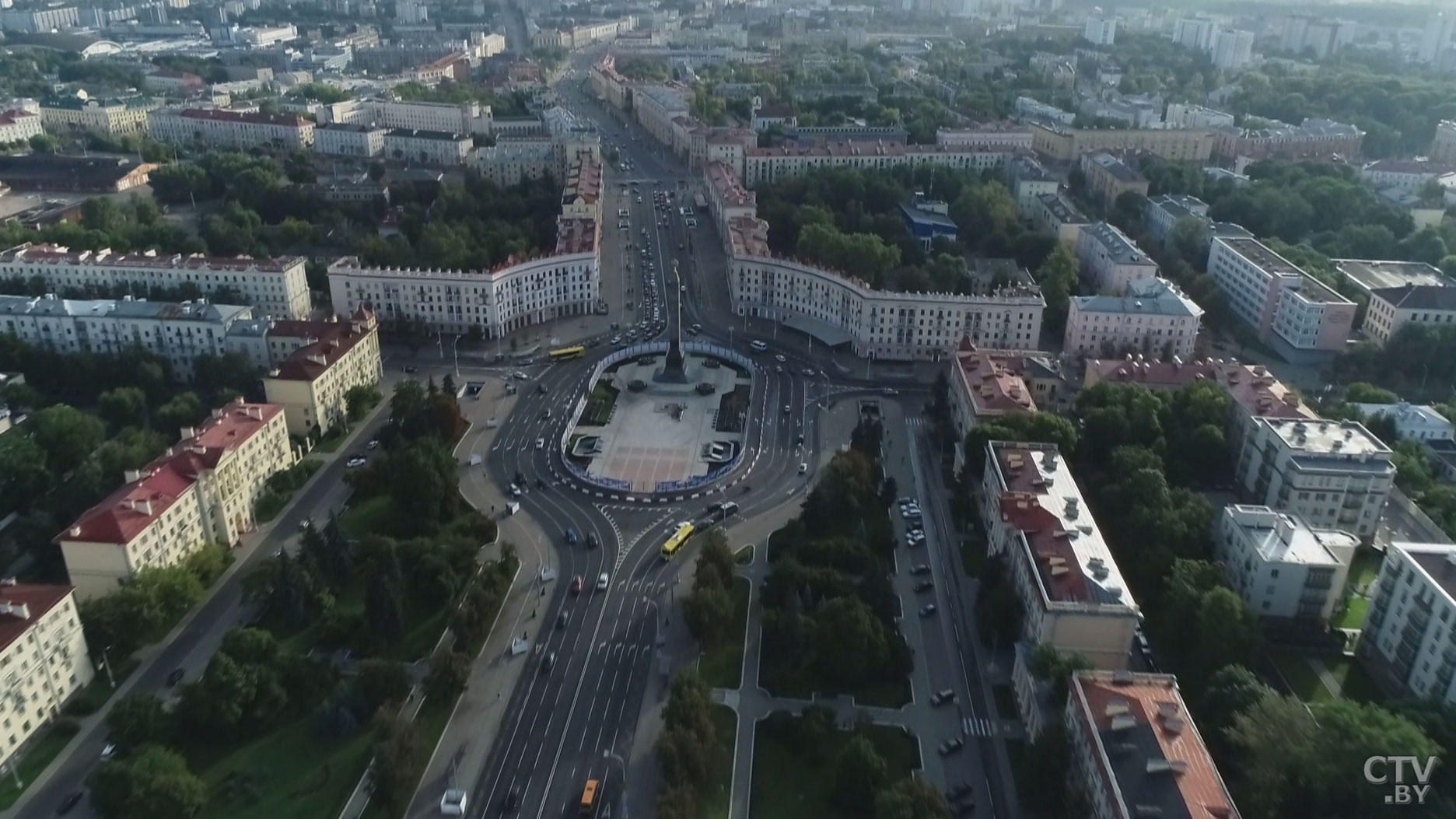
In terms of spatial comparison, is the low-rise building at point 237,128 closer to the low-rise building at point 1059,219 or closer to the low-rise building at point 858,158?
the low-rise building at point 858,158

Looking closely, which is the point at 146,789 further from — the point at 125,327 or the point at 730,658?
the point at 125,327

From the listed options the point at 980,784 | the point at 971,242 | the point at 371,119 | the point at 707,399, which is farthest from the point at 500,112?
the point at 980,784

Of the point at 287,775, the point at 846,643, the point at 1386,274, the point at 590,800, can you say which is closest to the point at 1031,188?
the point at 1386,274

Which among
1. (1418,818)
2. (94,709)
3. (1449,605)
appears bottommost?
(94,709)

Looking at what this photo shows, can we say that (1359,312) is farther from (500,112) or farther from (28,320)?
(500,112)

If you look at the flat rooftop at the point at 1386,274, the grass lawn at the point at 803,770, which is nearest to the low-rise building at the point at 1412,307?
the flat rooftop at the point at 1386,274
